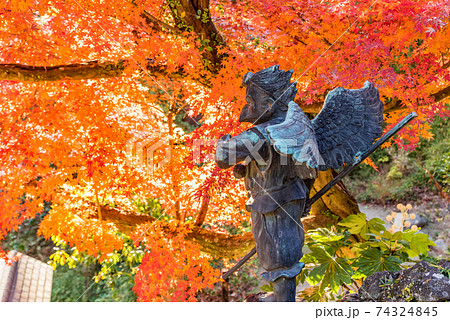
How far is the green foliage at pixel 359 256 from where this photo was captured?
3.03m

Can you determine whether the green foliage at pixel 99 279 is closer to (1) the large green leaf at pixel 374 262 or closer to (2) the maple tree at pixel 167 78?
(2) the maple tree at pixel 167 78

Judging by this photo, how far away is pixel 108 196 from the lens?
4.38 m

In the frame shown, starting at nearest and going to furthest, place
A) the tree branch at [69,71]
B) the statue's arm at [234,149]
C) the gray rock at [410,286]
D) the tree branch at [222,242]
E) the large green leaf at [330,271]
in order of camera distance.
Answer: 1. the statue's arm at [234,149]
2. the gray rock at [410,286]
3. the large green leaf at [330,271]
4. the tree branch at [69,71]
5. the tree branch at [222,242]

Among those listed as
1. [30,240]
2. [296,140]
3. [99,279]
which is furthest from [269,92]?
[30,240]

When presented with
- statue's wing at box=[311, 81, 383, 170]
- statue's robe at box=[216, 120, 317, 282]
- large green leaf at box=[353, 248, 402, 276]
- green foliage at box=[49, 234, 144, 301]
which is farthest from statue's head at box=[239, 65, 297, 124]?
green foliage at box=[49, 234, 144, 301]

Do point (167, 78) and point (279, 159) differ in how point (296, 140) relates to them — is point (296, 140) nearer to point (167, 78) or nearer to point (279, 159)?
Result: point (279, 159)

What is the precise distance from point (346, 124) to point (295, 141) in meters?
0.71

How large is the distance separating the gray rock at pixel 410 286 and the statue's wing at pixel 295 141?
138 cm

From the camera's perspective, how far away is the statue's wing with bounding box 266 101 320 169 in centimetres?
159

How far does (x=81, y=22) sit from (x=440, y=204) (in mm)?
7861

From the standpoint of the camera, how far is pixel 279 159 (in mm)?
2006

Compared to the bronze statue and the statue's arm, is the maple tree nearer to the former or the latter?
the bronze statue

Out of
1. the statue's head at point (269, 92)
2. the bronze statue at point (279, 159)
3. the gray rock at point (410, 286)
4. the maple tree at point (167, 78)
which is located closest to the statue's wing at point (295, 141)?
the bronze statue at point (279, 159)
